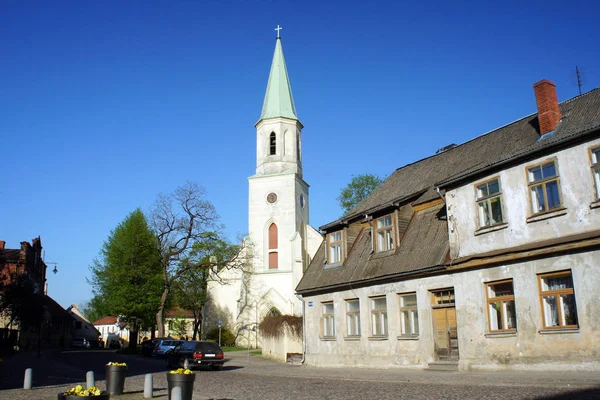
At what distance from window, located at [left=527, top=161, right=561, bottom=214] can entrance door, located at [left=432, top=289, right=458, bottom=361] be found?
428cm

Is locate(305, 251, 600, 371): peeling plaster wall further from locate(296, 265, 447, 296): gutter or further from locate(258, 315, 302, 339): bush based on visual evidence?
locate(258, 315, 302, 339): bush

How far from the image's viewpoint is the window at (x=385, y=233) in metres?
21.8

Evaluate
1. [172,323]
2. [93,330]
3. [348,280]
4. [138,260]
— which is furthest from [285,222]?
[93,330]

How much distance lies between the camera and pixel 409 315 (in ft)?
66.1

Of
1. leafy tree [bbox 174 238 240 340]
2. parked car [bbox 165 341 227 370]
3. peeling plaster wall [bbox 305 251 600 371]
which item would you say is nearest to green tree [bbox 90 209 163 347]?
leafy tree [bbox 174 238 240 340]

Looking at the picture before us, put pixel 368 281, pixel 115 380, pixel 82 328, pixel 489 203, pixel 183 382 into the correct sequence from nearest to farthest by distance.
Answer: pixel 183 382, pixel 115 380, pixel 489 203, pixel 368 281, pixel 82 328

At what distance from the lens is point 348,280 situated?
22891mm

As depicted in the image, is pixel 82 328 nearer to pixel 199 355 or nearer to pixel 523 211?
pixel 199 355

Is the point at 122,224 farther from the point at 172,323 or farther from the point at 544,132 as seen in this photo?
the point at 544,132

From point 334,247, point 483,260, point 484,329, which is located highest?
point 334,247

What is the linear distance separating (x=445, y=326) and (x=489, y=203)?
14.4 feet

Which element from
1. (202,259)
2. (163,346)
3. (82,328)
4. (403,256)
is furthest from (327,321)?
(82,328)

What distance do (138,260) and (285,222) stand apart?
14.1m

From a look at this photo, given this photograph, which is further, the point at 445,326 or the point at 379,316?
the point at 379,316
